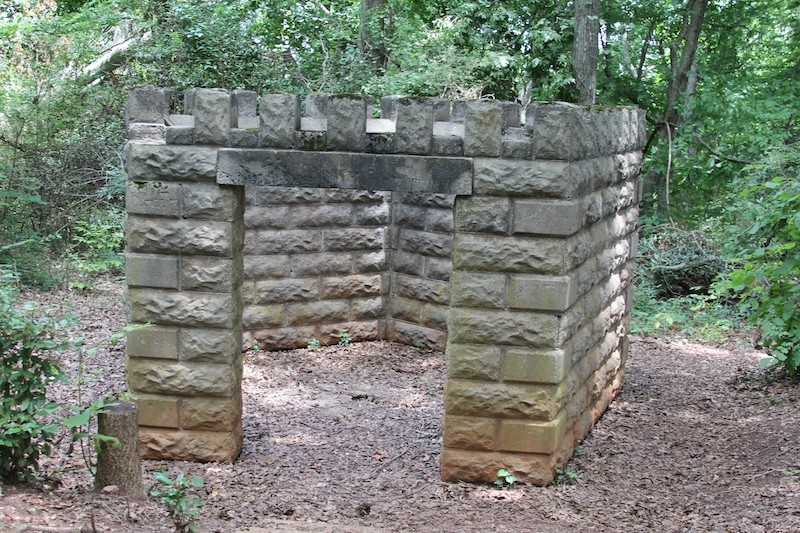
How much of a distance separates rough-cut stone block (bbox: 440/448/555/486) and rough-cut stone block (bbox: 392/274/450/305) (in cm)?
351

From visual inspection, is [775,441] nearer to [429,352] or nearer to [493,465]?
[493,465]

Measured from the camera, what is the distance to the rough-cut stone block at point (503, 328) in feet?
19.0

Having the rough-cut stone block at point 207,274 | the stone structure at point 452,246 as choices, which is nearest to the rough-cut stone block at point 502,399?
the stone structure at point 452,246

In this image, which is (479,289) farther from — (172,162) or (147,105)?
(147,105)

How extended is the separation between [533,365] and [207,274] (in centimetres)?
217

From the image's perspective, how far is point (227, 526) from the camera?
16.5 feet

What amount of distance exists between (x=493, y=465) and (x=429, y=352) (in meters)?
3.73

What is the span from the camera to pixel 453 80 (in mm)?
12086

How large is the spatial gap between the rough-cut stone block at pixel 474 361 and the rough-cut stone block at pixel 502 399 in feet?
0.17

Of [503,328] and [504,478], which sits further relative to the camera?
[504,478]

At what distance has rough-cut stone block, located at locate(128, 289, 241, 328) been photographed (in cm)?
596

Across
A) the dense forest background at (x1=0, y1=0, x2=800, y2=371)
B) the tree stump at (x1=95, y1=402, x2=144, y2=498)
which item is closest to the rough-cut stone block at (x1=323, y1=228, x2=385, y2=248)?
the dense forest background at (x1=0, y1=0, x2=800, y2=371)

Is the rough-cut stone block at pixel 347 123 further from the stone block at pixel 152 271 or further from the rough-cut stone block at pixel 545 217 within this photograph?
the stone block at pixel 152 271

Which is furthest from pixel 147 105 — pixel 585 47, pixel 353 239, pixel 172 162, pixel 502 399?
pixel 585 47
